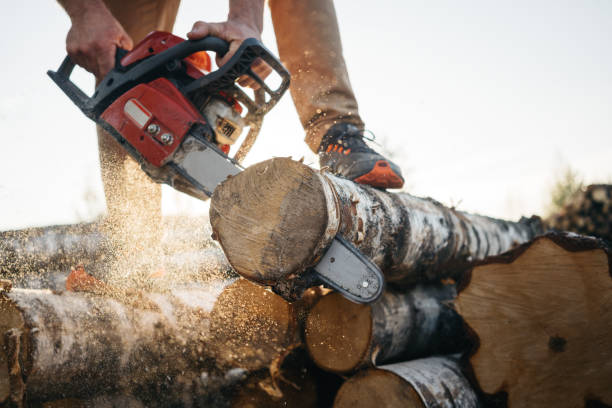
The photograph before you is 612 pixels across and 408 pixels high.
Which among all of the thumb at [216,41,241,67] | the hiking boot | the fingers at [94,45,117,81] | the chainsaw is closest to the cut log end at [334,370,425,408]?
the hiking boot

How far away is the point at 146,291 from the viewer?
145cm

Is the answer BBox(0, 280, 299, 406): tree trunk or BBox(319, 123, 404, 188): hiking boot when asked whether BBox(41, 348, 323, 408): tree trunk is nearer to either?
BBox(0, 280, 299, 406): tree trunk

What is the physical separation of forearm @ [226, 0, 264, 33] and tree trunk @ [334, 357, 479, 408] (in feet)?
5.39

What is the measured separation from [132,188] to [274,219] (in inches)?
65.3

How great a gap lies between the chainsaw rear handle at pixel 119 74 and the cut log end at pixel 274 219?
0.96m

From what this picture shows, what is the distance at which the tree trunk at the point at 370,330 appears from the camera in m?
1.34

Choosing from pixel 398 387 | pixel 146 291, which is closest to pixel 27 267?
pixel 146 291

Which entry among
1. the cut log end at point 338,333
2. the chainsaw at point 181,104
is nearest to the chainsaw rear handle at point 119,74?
the chainsaw at point 181,104

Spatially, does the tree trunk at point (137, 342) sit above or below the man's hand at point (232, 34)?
below

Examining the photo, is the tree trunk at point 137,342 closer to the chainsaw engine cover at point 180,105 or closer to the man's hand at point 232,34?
the chainsaw engine cover at point 180,105

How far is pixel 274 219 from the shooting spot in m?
1.07

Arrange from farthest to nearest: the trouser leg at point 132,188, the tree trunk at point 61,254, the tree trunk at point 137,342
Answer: the tree trunk at point 61,254 → the trouser leg at point 132,188 → the tree trunk at point 137,342

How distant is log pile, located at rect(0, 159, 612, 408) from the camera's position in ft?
3.51

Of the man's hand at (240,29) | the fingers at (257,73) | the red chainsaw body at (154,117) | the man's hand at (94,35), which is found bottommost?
the red chainsaw body at (154,117)
